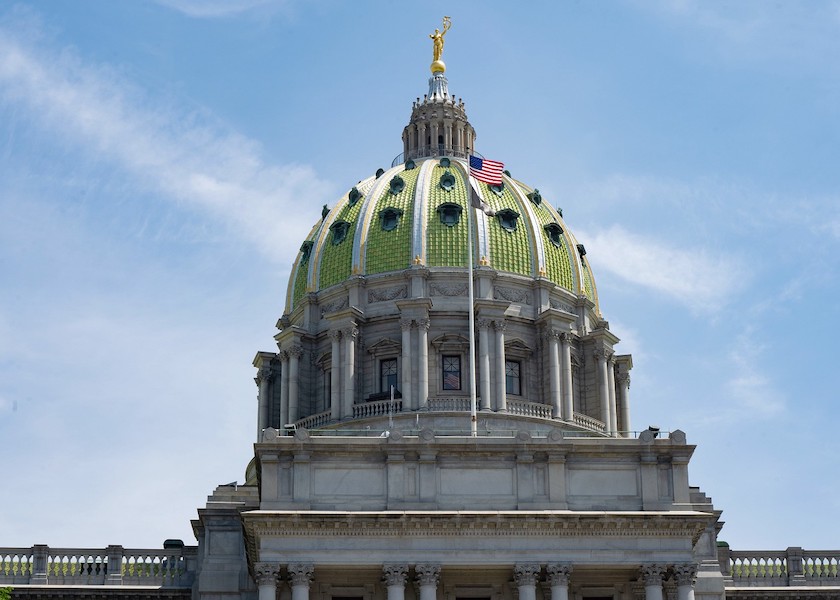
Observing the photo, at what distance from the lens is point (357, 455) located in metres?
69.4

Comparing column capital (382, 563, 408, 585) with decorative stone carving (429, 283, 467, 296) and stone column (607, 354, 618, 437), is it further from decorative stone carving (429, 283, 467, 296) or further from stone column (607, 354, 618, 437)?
stone column (607, 354, 618, 437)

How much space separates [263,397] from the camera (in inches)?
3893

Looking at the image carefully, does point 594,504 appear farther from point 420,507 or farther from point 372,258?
point 372,258

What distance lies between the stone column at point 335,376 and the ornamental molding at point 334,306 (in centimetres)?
221

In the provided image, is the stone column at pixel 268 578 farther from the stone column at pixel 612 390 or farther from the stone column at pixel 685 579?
the stone column at pixel 612 390

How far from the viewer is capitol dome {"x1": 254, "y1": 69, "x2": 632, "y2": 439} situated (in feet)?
291

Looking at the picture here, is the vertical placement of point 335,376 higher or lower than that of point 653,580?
higher

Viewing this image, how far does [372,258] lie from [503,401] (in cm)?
1288

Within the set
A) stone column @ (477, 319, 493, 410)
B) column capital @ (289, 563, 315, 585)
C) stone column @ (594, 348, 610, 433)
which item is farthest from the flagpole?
stone column @ (594, 348, 610, 433)

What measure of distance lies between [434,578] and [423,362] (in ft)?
74.2

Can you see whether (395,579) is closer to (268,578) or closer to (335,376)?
(268,578)

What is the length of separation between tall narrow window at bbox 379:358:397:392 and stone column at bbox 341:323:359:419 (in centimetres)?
179

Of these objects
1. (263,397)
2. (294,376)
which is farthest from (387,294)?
(263,397)

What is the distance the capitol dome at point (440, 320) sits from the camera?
88.6 m
